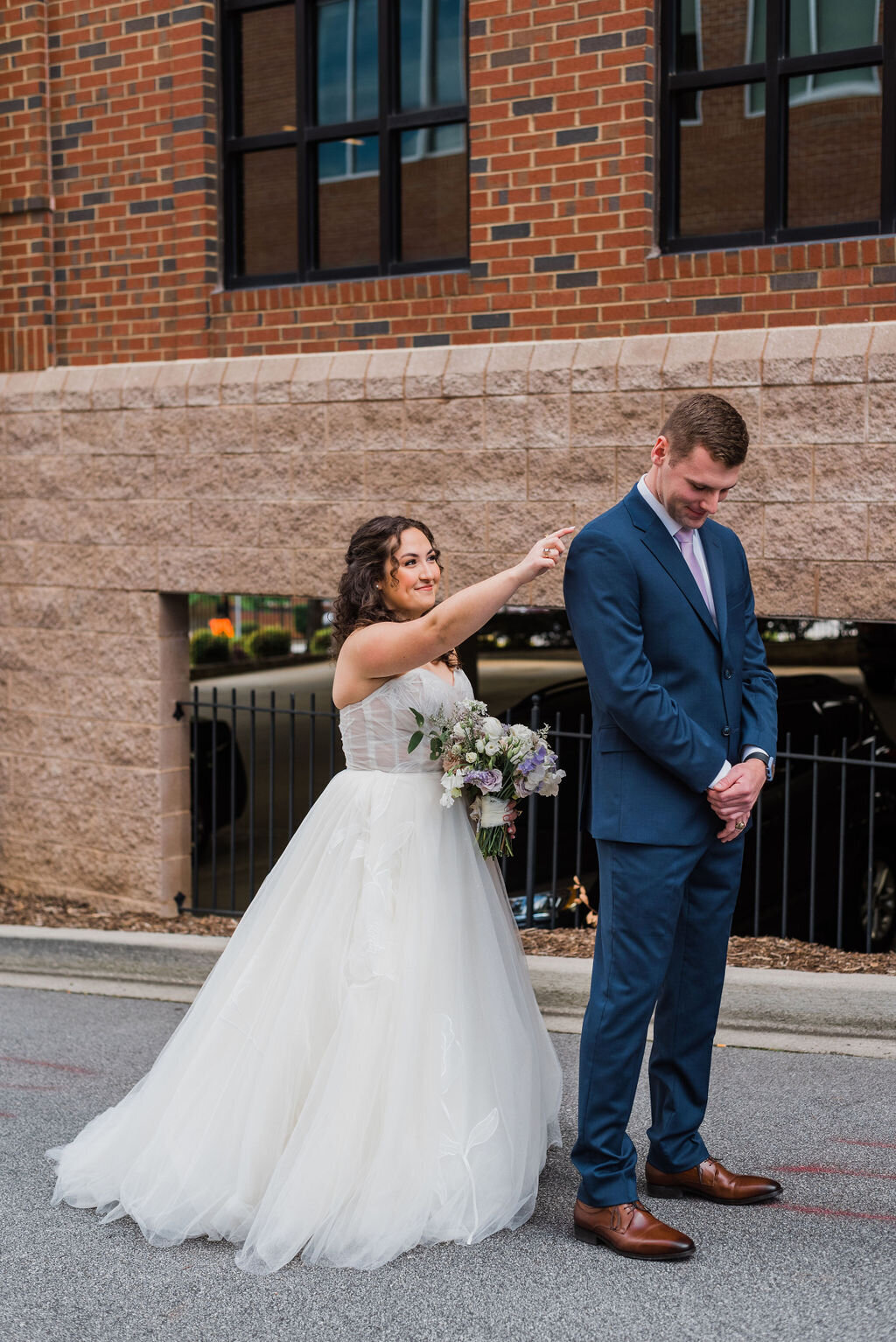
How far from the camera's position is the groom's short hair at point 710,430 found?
351cm

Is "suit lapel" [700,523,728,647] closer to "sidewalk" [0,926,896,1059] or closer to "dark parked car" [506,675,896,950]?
"sidewalk" [0,926,896,1059]

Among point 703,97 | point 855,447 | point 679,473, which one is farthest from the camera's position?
point 703,97

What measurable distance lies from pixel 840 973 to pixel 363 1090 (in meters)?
2.82

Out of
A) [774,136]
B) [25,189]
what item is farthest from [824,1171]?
[25,189]

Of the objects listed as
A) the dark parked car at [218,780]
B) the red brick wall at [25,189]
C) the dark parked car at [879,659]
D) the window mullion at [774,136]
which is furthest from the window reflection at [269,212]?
the dark parked car at [879,659]

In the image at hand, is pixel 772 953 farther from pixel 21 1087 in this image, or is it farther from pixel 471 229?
pixel 471 229

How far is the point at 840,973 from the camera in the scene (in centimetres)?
591

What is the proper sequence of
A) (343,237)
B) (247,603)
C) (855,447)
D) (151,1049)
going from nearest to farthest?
1. (151,1049)
2. (855,447)
3. (343,237)
4. (247,603)

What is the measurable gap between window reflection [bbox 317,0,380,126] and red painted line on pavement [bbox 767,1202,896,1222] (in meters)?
6.30

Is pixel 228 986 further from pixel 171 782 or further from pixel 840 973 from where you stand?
pixel 171 782

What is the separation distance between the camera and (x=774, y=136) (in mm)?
6859

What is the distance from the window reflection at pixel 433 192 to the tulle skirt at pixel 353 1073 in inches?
176

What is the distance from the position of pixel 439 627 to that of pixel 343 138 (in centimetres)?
521

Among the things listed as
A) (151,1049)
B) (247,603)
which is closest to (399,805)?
(151,1049)
